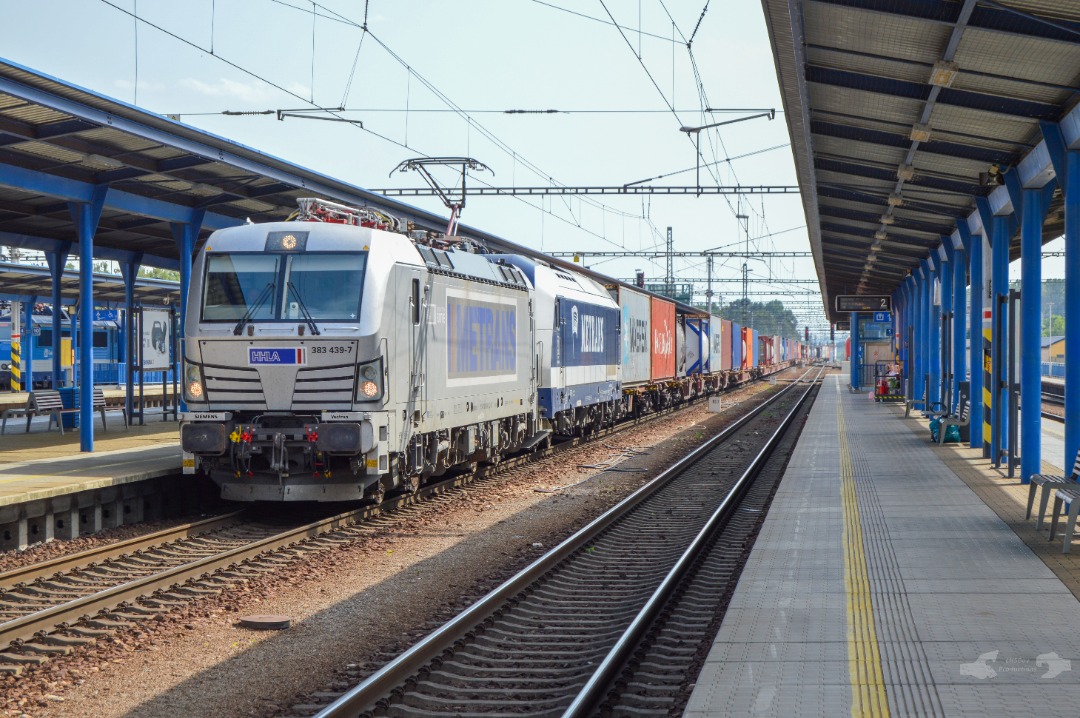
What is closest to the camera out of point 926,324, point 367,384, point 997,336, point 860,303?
point 367,384

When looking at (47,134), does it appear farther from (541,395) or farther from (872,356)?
(872,356)

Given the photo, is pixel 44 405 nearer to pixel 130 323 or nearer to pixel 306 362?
pixel 130 323

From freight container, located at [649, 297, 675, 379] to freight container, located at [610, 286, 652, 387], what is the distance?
0.71 m

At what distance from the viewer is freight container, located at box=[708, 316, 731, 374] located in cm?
4271

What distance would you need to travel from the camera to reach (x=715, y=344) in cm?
4488

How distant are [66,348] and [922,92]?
32.9 m

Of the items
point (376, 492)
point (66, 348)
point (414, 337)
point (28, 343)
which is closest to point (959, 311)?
point (414, 337)

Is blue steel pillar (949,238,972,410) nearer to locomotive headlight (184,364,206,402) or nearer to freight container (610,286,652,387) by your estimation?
freight container (610,286,652,387)

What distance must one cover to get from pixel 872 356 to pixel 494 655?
5516cm

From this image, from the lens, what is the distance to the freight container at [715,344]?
42.7 m

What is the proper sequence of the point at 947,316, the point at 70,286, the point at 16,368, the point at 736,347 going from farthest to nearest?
the point at 736,347 < the point at 16,368 < the point at 70,286 < the point at 947,316

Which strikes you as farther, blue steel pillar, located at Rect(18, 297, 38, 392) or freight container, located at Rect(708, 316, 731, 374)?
freight container, located at Rect(708, 316, 731, 374)

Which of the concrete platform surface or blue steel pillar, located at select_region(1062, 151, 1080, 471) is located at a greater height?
blue steel pillar, located at select_region(1062, 151, 1080, 471)

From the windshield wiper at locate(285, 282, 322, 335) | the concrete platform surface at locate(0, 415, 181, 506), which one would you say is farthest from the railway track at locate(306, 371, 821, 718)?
the concrete platform surface at locate(0, 415, 181, 506)
